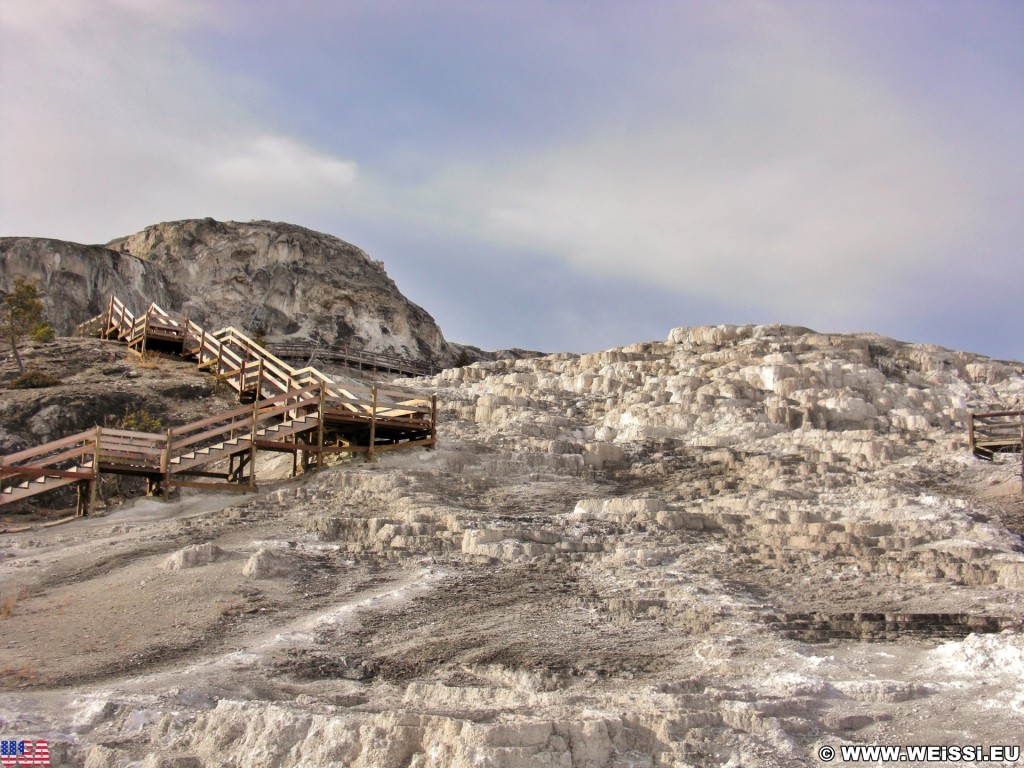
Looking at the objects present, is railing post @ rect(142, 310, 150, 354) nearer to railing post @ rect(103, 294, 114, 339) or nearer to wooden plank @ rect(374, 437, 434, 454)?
railing post @ rect(103, 294, 114, 339)

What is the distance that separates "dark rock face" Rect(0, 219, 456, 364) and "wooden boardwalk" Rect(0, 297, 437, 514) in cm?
1860

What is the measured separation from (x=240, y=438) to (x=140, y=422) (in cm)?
511

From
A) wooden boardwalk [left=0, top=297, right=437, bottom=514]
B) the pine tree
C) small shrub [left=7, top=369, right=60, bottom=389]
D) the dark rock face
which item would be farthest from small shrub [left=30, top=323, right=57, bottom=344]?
the dark rock face

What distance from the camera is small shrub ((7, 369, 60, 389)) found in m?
27.1

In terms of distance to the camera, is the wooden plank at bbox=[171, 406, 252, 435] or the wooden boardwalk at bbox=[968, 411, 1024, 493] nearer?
the wooden plank at bbox=[171, 406, 252, 435]

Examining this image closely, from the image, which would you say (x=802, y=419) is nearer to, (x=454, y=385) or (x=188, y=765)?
(x=454, y=385)

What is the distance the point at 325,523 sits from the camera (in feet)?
56.0

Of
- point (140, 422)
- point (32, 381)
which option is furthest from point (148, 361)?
point (140, 422)

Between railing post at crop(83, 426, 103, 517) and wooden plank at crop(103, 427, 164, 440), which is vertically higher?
wooden plank at crop(103, 427, 164, 440)

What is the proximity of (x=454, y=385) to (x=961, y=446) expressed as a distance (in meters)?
15.1

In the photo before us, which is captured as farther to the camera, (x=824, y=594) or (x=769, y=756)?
(x=824, y=594)

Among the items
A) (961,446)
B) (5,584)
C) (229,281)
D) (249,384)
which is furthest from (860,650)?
(229,281)

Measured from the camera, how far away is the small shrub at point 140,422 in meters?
24.2

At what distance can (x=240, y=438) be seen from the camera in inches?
826
